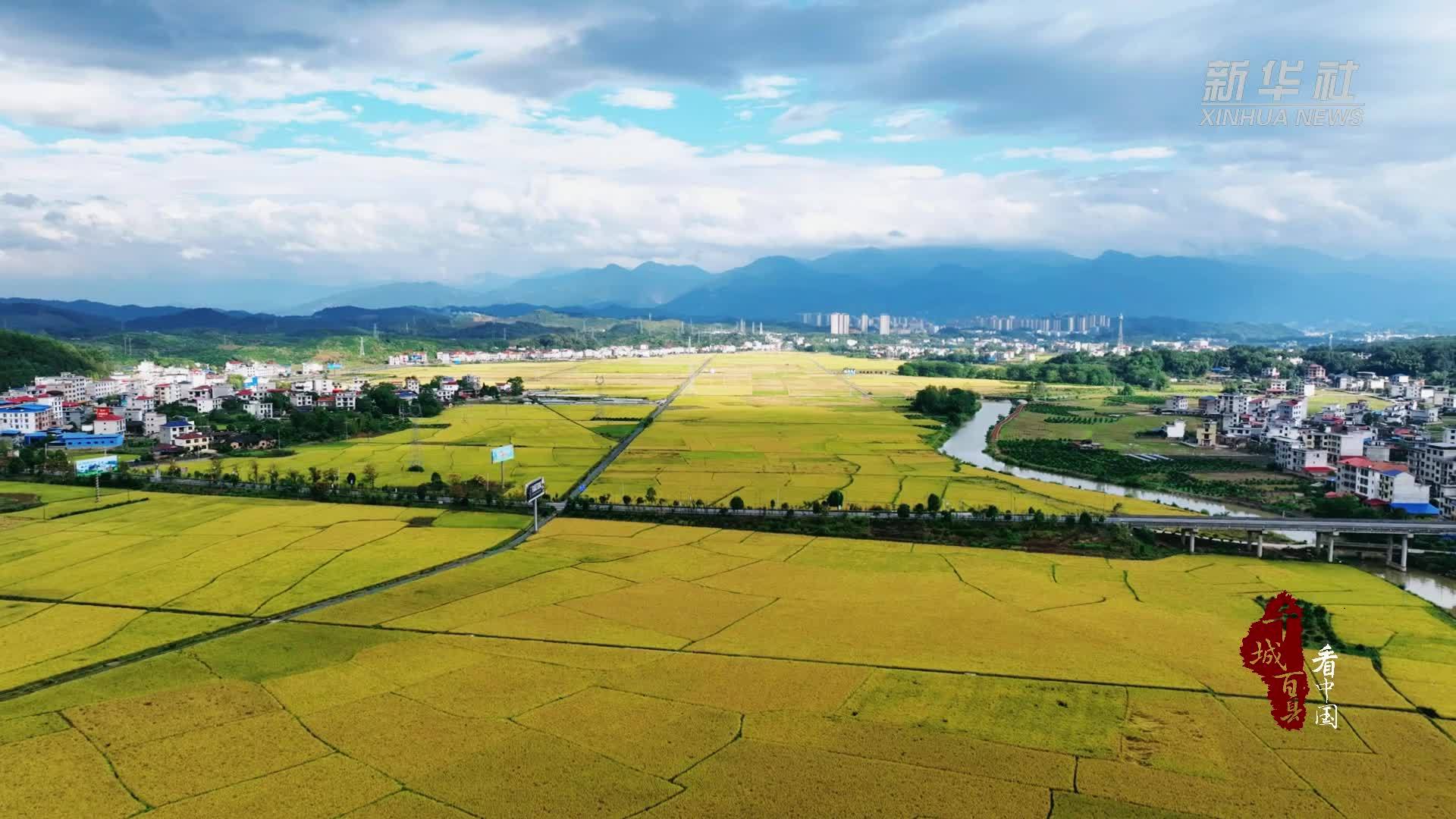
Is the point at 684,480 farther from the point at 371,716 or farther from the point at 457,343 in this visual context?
the point at 457,343

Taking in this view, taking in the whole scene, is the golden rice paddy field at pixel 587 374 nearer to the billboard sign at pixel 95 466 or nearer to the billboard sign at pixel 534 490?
the billboard sign at pixel 95 466

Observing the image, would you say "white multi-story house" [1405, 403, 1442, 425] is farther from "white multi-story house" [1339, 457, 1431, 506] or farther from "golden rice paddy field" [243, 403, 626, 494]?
"golden rice paddy field" [243, 403, 626, 494]

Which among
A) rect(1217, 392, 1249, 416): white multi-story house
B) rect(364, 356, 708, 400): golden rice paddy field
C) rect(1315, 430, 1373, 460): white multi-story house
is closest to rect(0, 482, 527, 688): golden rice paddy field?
rect(1315, 430, 1373, 460): white multi-story house

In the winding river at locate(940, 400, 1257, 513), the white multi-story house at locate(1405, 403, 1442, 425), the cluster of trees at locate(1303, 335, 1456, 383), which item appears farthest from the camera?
the cluster of trees at locate(1303, 335, 1456, 383)

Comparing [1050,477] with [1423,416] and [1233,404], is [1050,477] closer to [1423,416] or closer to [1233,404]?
[1233,404]

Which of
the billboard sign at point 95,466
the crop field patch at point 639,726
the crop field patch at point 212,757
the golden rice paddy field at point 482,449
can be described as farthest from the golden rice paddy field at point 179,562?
the crop field patch at point 639,726
